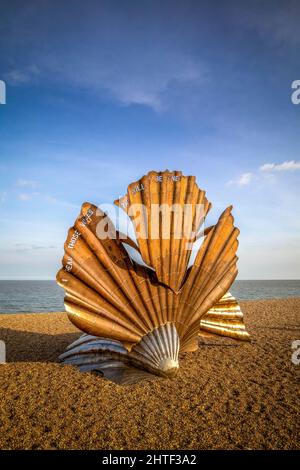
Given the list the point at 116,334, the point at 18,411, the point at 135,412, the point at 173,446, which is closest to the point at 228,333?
the point at 116,334

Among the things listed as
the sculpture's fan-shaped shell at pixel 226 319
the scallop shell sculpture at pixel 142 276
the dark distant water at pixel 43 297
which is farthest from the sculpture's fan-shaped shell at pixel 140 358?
the dark distant water at pixel 43 297

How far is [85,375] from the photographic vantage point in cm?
522

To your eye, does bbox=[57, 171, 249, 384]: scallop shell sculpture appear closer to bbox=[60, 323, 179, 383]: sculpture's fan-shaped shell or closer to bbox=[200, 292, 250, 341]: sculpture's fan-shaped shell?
bbox=[60, 323, 179, 383]: sculpture's fan-shaped shell

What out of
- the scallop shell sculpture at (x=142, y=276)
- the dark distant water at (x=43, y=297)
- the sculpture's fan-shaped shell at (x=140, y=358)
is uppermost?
the scallop shell sculpture at (x=142, y=276)

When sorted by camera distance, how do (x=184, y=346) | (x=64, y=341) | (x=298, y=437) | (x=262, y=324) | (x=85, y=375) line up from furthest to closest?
(x=262, y=324), (x=64, y=341), (x=184, y=346), (x=85, y=375), (x=298, y=437)

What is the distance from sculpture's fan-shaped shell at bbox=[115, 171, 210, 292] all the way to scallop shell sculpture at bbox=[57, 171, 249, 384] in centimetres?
2

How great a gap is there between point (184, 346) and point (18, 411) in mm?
3055

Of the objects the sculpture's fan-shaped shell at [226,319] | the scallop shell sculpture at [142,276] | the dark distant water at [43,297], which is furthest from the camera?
the dark distant water at [43,297]

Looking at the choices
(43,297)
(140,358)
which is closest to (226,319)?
(140,358)

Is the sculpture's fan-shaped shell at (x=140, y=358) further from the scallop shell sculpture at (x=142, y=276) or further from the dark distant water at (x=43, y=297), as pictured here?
the dark distant water at (x=43, y=297)

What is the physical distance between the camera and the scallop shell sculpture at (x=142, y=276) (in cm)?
481

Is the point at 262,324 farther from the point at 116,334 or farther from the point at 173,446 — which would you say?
the point at 173,446

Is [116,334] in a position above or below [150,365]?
above

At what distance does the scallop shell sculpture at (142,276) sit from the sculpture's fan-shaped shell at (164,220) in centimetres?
2
